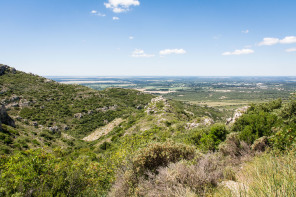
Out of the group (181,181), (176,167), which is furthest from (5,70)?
(181,181)

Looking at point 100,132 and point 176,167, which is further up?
point 176,167

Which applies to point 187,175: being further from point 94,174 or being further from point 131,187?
point 94,174

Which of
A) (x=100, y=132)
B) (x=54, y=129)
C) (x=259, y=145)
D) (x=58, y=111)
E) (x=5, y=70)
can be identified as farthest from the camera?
(x=5, y=70)

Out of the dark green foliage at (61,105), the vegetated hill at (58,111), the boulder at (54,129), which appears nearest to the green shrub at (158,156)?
the vegetated hill at (58,111)

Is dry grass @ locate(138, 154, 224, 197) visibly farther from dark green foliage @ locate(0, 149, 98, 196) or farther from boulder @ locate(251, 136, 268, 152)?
dark green foliage @ locate(0, 149, 98, 196)

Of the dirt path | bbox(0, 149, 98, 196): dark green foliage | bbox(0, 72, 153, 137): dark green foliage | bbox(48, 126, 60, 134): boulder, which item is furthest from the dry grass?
bbox(0, 72, 153, 137): dark green foliage

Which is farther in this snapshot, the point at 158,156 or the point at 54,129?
the point at 54,129

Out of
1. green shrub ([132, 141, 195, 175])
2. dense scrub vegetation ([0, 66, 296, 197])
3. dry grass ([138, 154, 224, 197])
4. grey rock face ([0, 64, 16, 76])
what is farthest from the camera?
grey rock face ([0, 64, 16, 76])

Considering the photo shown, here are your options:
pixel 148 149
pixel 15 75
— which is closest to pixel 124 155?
pixel 148 149

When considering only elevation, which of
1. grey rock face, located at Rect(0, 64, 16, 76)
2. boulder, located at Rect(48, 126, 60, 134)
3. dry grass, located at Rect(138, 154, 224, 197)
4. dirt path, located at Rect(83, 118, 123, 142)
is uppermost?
grey rock face, located at Rect(0, 64, 16, 76)

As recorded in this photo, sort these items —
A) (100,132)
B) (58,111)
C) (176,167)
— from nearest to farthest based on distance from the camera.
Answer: (176,167) → (100,132) → (58,111)

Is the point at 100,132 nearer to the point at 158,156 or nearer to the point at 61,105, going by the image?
the point at 61,105

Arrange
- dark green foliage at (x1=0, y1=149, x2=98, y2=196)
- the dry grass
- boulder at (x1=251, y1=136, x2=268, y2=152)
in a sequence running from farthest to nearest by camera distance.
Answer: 1. boulder at (x1=251, y1=136, x2=268, y2=152)
2. dark green foliage at (x1=0, y1=149, x2=98, y2=196)
3. the dry grass

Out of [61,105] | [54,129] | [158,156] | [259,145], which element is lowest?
[54,129]
